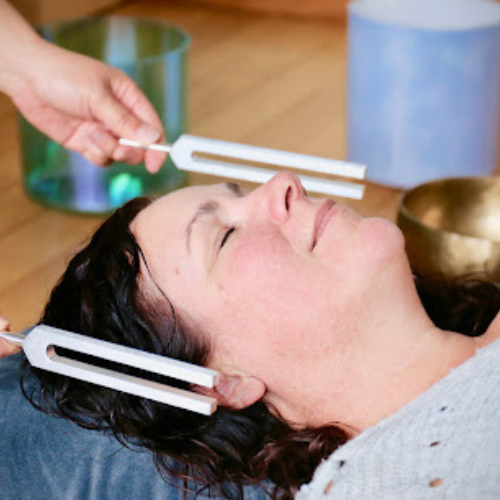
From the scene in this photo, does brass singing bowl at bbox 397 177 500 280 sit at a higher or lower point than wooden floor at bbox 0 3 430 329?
higher

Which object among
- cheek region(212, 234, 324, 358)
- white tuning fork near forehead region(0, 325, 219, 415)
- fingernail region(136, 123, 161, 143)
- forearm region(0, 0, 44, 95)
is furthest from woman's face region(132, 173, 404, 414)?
forearm region(0, 0, 44, 95)

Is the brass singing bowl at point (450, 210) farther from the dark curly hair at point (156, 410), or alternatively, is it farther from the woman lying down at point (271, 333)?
the dark curly hair at point (156, 410)

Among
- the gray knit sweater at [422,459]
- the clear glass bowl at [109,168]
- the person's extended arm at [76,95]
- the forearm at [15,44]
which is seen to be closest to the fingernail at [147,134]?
A: the person's extended arm at [76,95]

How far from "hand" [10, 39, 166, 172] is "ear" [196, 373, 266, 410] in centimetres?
50

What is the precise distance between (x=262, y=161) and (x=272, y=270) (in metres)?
0.21

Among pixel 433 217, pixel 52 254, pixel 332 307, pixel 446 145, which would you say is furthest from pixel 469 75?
pixel 332 307

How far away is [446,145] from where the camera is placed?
2.27m

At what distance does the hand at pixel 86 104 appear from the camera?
5.22 feet

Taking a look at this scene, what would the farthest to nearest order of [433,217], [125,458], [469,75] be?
[469,75] → [433,217] → [125,458]

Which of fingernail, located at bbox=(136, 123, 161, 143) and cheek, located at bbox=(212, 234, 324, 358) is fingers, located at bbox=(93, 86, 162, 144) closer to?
fingernail, located at bbox=(136, 123, 161, 143)

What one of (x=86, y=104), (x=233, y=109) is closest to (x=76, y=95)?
(x=86, y=104)

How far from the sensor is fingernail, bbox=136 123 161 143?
1.56 m

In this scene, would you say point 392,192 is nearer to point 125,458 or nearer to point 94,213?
point 94,213

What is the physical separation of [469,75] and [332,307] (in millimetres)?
1230
